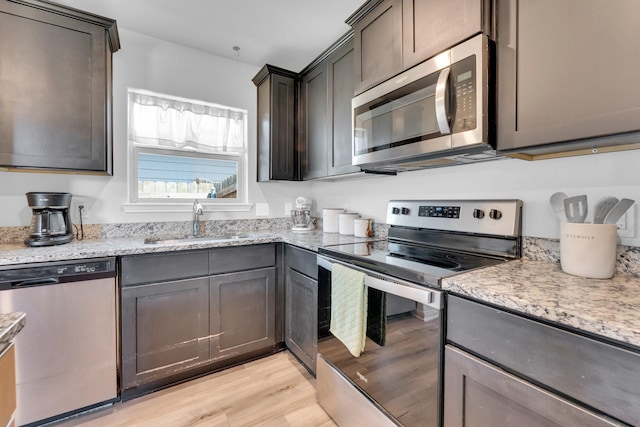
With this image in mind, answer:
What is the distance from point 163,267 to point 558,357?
1879 mm

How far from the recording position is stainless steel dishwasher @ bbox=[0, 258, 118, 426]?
1.38 m

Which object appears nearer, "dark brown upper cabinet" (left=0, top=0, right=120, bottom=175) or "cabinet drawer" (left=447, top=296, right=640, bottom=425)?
"cabinet drawer" (left=447, top=296, right=640, bottom=425)

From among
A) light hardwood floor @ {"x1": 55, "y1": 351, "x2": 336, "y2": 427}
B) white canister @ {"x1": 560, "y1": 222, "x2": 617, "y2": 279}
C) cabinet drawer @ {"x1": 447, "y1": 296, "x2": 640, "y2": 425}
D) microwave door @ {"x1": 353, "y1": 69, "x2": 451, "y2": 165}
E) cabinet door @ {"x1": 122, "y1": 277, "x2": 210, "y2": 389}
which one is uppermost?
microwave door @ {"x1": 353, "y1": 69, "x2": 451, "y2": 165}

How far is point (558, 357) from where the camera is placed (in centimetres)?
70

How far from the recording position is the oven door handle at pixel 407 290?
3.23 ft

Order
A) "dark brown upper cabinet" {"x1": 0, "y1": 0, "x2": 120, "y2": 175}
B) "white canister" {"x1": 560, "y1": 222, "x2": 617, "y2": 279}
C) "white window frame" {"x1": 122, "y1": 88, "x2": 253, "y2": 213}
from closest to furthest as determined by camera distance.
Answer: "white canister" {"x1": 560, "y1": 222, "x2": 617, "y2": 279} < "dark brown upper cabinet" {"x1": 0, "y1": 0, "x2": 120, "y2": 175} < "white window frame" {"x1": 122, "y1": 88, "x2": 253, "y2": 213}

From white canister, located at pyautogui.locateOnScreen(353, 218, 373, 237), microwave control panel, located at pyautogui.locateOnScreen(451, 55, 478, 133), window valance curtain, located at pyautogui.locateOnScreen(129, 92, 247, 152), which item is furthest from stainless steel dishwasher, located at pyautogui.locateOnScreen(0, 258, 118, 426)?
microwave control panel, located at pyautogui.locateOnScreen(451, 55, 478, 133)

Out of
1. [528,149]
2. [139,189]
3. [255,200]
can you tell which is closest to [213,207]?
[255,200]

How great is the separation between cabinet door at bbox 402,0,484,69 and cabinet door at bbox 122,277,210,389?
1.81m

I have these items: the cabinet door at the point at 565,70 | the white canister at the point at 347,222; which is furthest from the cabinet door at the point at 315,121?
the cabinet door at the point at 565,70

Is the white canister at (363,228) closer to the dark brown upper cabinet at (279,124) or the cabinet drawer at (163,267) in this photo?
the dark brown upper cabinet at (279,124)

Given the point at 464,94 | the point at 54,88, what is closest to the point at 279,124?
the point at 54,88

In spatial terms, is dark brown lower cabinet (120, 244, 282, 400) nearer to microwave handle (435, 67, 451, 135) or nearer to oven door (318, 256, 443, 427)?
oven door (318, 256, 443, 427)

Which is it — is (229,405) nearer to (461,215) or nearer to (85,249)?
(85,249)
